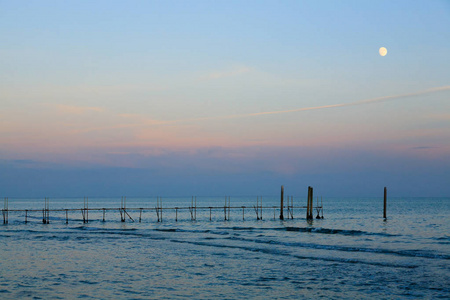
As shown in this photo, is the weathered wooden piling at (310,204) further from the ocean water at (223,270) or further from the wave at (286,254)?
the wave at (286,254)

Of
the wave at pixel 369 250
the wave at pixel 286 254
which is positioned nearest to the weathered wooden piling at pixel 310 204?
the wave at pixel 369 250

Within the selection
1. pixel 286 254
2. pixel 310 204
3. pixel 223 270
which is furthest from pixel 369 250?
pixel 310 204

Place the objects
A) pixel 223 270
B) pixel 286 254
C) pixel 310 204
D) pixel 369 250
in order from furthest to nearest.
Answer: pixel 310 204 → pixel 369 250 → pixel 286 254 → pixel 223 270

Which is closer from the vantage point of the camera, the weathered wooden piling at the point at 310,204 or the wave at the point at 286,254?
the wave at the point at 286,254

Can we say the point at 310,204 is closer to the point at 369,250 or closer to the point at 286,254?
the point at 369,250

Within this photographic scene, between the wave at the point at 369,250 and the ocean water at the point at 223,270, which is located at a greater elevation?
the ocean water at the point at 223,270

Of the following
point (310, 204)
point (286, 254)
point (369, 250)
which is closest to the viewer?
point (286, 254)

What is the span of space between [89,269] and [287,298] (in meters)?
9.21

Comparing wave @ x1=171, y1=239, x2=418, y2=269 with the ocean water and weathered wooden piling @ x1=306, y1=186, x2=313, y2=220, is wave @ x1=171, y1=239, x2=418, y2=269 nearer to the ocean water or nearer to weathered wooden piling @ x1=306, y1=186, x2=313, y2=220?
the ocean water

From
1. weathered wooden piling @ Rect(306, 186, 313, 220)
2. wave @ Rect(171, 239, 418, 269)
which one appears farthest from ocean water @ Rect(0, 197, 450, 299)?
weathered wooden piling @ Rect(306, 186, 313, 220)

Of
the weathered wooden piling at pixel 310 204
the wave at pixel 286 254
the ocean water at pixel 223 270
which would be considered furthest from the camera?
the weathered wooden piling at pixel 310 204

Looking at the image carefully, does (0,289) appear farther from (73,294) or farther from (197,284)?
(197,284)

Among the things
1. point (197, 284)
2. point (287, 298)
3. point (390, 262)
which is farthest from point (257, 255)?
point (287, 298)

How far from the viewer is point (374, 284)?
16250mm
